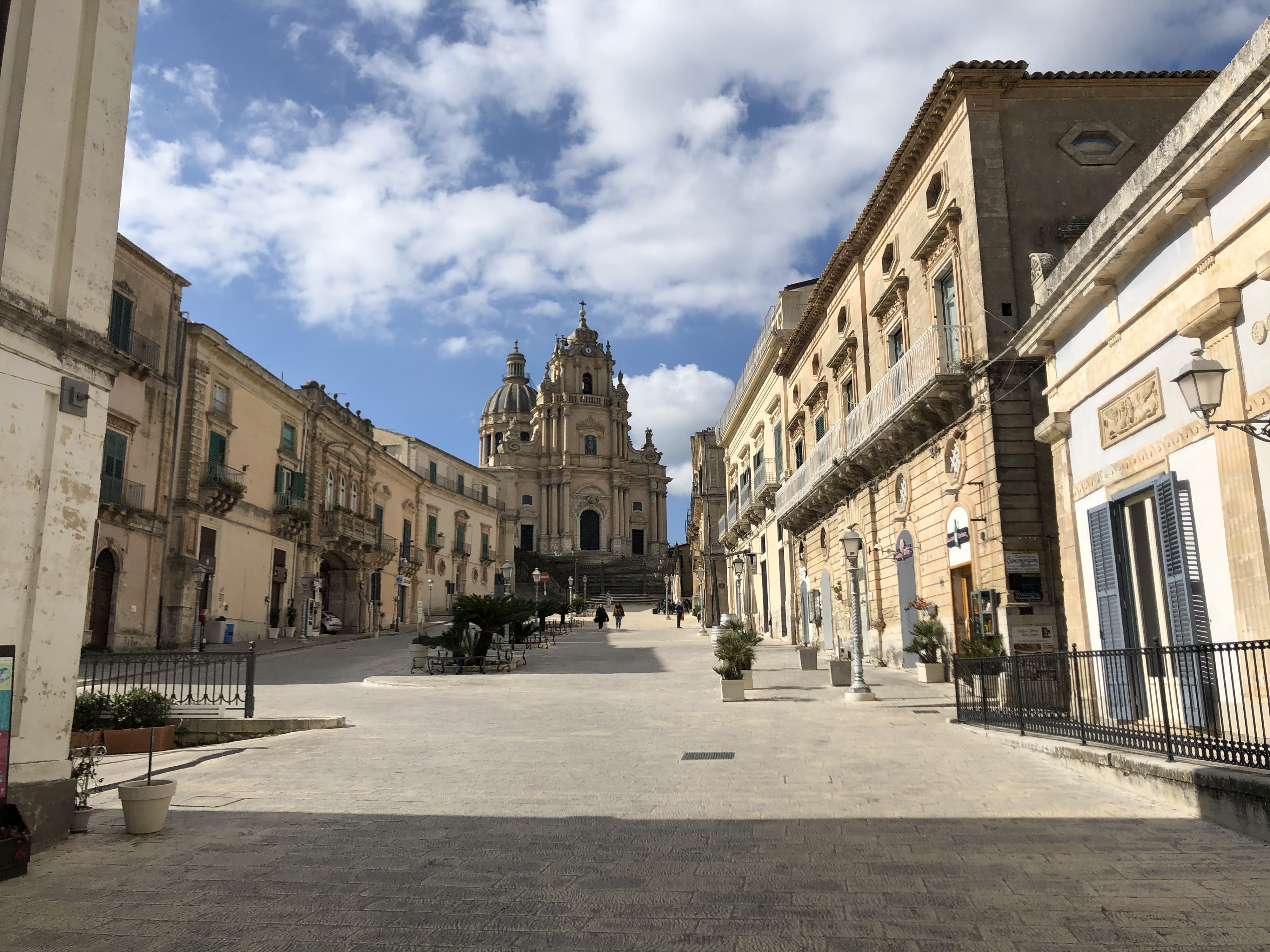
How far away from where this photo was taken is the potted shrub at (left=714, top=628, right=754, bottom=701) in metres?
15.4

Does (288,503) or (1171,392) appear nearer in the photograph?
(1171,392)

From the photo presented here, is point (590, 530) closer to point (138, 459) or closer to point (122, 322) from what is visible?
point (138, 459)

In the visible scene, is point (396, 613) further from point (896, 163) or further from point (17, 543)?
point (17, 543)

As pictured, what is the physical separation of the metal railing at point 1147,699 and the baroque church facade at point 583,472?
224ft

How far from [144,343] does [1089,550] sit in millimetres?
25580

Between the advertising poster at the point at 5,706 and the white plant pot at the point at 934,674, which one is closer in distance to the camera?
the advertising poster at the point at 5,706

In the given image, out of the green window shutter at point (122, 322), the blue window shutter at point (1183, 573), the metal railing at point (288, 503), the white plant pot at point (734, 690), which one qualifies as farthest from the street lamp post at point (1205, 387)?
the metal railing at point (288, 503)

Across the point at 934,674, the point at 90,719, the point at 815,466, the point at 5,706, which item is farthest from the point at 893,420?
the point at 5,706

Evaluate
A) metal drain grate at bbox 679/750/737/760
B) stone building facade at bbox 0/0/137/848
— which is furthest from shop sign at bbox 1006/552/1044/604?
stone building facade at bbox 0/0/137/848

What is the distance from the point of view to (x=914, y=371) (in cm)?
1781

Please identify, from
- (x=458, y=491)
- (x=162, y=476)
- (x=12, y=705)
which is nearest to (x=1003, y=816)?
(x=12, y=705)

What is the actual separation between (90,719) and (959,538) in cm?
1371

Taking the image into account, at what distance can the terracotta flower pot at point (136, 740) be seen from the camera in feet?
38.9

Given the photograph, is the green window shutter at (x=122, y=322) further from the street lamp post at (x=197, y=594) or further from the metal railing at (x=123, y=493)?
the street lamp post at (x=197, y=594)
